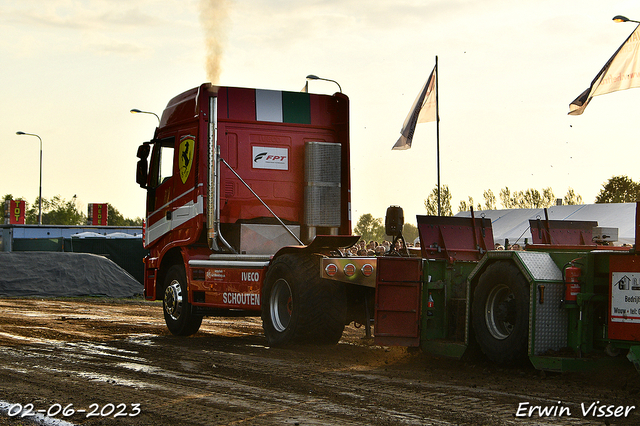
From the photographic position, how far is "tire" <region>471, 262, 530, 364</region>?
26.1ft

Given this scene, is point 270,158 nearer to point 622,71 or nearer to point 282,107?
point 282,107

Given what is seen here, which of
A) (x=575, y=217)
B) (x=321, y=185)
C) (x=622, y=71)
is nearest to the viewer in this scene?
(x=321, y=185)

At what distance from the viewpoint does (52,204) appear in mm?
123375

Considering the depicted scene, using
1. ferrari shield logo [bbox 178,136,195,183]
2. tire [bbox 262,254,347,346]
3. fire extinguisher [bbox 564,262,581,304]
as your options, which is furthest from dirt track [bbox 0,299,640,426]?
ferrari shield logo [bbox 178,136,195,183]

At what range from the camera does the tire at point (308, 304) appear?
10477 mm

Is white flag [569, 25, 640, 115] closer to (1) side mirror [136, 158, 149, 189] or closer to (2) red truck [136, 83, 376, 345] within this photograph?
(2) red truck [136, 83, 376, 345]

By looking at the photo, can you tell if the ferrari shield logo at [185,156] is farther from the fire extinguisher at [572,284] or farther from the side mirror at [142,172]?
the fire extinguisher at [572,284]

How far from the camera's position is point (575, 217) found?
3647 cm

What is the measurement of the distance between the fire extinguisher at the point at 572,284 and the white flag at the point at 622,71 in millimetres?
14739

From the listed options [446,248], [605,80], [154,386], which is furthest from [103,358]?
[605,80]

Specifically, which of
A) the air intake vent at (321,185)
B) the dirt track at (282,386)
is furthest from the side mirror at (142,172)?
the dirt track at (282,386)

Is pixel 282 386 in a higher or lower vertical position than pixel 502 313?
lower

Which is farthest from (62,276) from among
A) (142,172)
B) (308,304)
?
(308,304)

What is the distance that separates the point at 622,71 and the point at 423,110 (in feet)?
34.1
